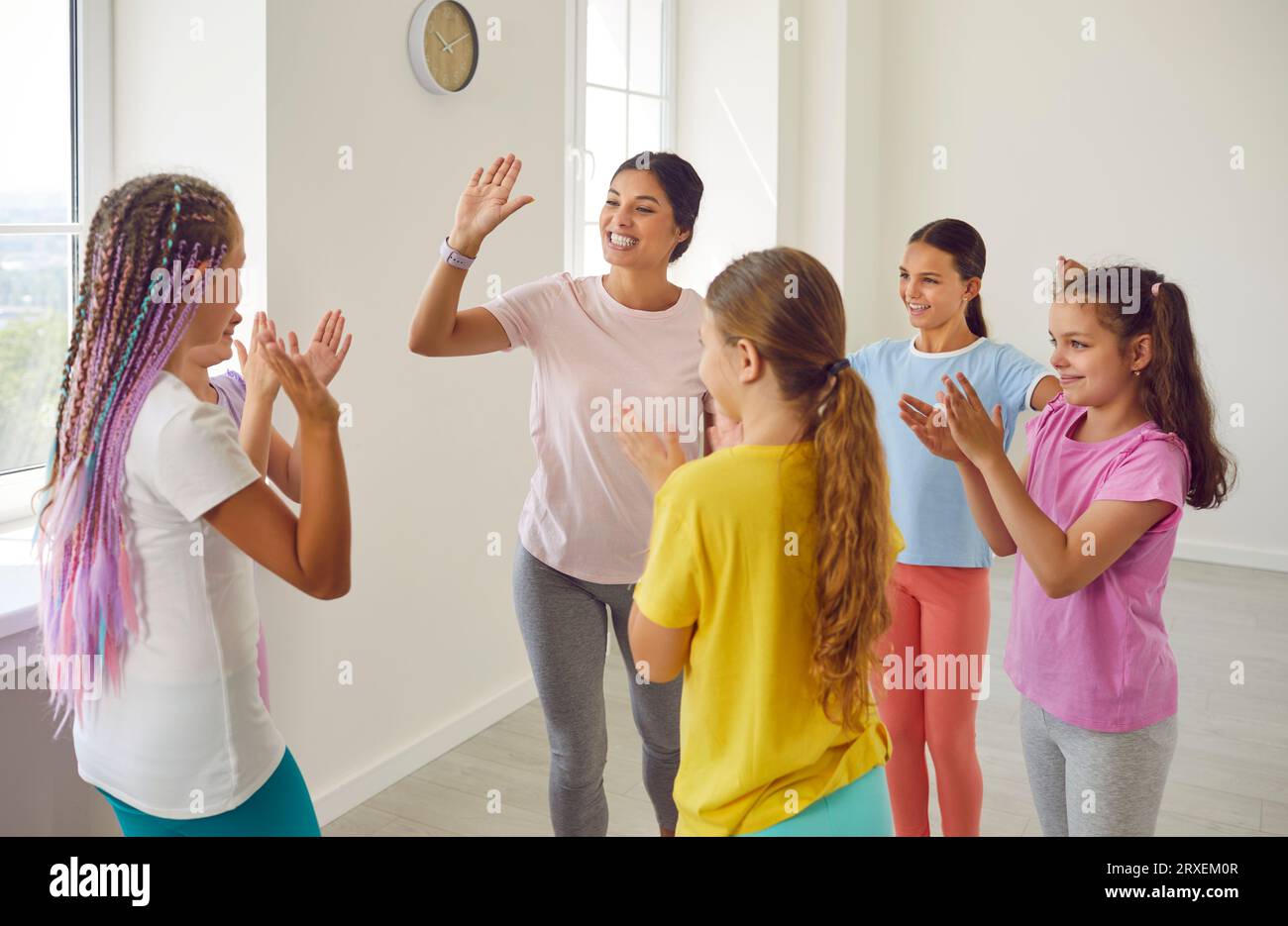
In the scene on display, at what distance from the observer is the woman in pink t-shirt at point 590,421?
202cm

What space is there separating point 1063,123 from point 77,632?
5149 millimetres

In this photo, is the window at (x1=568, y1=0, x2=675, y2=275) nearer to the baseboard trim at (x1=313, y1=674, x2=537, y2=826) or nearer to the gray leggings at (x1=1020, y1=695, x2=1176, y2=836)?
the baseboard trim at (x1=313, y1=674, x2=537, y2=826)

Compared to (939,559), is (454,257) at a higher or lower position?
higher

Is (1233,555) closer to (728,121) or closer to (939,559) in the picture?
(728,121)

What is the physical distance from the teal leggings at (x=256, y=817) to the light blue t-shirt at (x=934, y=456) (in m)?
1.18

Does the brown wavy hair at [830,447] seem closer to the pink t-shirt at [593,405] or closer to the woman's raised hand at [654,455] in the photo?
the woman's raised hand at [654,455]

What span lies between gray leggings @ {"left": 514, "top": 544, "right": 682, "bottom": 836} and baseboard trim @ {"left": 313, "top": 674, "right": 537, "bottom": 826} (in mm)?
700

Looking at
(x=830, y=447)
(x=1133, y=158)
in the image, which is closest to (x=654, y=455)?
(x=830, y=447)

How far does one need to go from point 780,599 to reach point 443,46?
2.03m

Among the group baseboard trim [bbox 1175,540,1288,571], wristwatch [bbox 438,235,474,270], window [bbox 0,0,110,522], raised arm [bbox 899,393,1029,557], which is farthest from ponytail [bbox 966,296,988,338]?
baseboard trim [bbox 1175,540,1288,571]

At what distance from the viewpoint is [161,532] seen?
1.26 meters

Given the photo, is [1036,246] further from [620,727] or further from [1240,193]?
[620,727]

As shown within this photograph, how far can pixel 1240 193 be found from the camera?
16.3 ft
